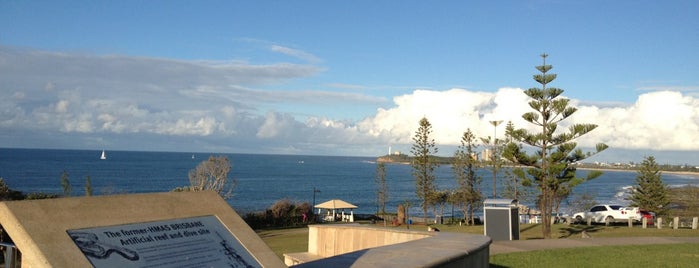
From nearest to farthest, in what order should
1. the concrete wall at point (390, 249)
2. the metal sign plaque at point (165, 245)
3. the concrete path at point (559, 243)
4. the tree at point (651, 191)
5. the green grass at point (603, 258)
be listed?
the metal sign plaque at point (165, 245) → the concrete wall at point (390, 249) → the green grass at point (603, 258) → the concrete path at point (559, 243) → the tree at point (651, 191)

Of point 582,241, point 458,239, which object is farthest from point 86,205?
point 582,241

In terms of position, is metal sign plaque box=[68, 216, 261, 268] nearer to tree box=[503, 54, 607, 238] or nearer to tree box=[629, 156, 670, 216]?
tree box=[503, 54, 607, 238]

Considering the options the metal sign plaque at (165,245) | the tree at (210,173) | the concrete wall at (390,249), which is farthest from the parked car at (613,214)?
the metal sign plaque at (165,245)

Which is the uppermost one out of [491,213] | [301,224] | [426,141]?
[426,141]

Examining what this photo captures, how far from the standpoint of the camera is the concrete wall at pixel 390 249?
234 inches

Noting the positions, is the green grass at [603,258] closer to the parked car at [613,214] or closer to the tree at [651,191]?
the parked car at [613,214]

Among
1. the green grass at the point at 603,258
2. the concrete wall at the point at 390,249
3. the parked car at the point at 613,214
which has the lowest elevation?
the parked car at the point at 613,214

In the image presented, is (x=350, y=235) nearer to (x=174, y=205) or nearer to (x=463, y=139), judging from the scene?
(x=174, y=205)

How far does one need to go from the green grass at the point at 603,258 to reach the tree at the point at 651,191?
40.4 metres

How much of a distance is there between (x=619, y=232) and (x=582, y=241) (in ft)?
26.5

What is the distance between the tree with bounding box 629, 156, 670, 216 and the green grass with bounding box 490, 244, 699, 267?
40365mm

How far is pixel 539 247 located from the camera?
474 inches

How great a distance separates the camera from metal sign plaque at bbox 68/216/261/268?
13.8ft

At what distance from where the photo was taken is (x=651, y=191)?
4972cm
